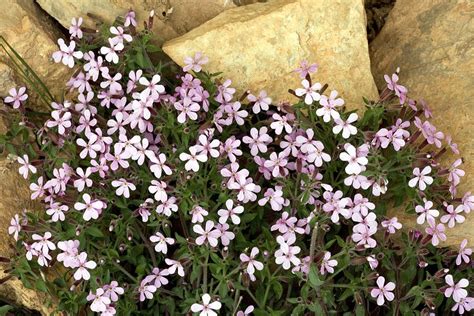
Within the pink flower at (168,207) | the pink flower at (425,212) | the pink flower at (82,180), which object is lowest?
the pink flower at (425,212)

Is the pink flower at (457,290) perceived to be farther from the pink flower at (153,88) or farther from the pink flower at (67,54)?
the pink flower at (67,54)

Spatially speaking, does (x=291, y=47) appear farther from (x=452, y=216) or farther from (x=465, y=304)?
(x=465, y=304)

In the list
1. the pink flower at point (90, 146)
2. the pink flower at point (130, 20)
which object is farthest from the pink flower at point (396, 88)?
the pink flower at point (90, 146)

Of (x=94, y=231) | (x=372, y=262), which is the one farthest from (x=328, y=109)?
(x=94, y=231)

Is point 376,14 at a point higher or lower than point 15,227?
lower

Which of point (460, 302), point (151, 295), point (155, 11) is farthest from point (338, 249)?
point (155, 11)

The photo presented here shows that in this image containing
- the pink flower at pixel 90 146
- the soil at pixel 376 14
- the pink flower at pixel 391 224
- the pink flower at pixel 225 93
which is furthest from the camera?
the soil at pixel 376 14
